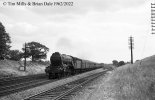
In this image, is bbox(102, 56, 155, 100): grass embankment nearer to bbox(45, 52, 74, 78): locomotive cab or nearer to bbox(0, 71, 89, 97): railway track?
bbox(0, 71, 89, 97): railway track

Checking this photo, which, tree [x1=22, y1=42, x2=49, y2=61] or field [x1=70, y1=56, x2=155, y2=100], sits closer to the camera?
field [x1=70, y1=56, x2=155, y2=100]

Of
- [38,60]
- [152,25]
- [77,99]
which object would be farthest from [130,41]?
[77,99]

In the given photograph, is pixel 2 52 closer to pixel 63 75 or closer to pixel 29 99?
pixel 63 75

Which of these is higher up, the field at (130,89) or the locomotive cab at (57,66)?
the locomotive cab at (57,66)

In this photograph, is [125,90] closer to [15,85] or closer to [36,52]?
[15,85]

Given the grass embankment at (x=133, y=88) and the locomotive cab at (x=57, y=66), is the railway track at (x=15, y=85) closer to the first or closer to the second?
the locomotive cab at (x=57, y=66)

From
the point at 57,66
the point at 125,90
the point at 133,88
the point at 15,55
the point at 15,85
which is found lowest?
the point at 15,85

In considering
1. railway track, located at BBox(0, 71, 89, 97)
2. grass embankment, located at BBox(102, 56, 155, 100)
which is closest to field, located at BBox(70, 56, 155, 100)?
grass embankment, located at BBox(102, 56, 155, 100)

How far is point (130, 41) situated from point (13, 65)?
3315 cm

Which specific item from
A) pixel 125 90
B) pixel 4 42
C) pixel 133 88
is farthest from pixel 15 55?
pixel 133 88

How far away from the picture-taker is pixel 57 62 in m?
33.1

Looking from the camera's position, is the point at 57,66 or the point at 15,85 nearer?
the point at 15,85

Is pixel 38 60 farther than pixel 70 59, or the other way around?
pixel 38 60

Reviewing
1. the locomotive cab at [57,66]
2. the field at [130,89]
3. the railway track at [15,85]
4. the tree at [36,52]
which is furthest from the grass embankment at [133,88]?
the tree at [36,52]
